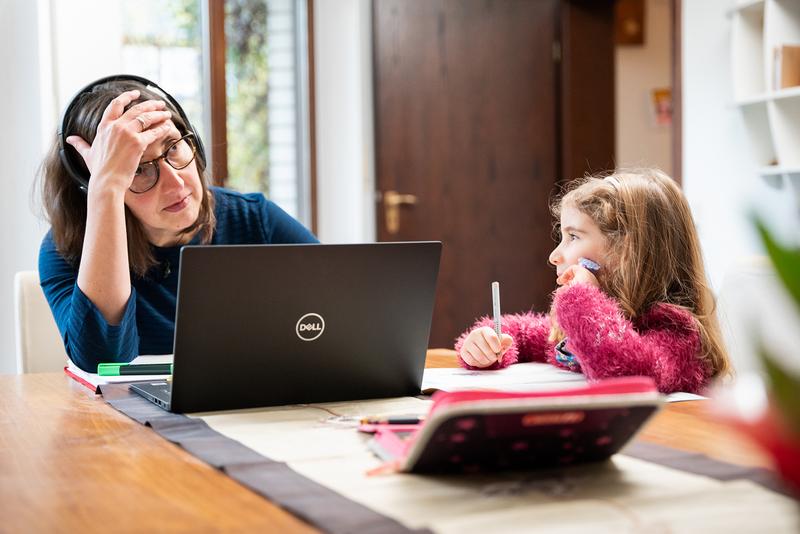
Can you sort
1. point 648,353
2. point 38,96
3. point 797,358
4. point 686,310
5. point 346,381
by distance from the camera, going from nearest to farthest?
point 797,358 → point 346,381 → point 648,353 → point 686,310 → point 38,96

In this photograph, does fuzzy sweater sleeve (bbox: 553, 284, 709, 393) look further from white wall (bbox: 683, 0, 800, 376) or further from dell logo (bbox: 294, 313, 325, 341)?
white wall (bbox: 683, 0, 800, 376)

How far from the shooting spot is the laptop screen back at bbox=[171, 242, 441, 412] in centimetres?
104

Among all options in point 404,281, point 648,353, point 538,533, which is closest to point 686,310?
point 648,353

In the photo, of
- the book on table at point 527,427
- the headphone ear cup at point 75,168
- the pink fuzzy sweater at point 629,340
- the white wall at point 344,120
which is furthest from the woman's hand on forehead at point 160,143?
the white wall at point 344,120

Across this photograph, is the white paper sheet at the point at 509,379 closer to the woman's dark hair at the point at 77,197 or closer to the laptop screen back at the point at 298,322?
Result: the laptop screen back at the point at 298,322

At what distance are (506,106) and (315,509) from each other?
3338 millimetres

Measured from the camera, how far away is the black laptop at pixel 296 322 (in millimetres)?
1043

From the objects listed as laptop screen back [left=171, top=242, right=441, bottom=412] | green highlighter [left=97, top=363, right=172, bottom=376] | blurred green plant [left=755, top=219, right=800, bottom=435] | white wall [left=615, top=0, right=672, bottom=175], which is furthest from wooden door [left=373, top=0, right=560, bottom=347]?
blurred green plant [left=755, top=219, right=800, bottom=435]

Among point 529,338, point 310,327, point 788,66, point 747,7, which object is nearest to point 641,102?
point 747,7

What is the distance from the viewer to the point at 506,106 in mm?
3900

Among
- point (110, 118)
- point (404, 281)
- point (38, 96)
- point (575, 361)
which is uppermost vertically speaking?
point (38, 96)

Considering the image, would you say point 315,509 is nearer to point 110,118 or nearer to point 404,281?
point 404,281

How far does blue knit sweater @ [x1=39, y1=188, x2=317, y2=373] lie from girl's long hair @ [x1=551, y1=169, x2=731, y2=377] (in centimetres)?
69

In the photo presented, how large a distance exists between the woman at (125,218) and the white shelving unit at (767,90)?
1.44 metres
